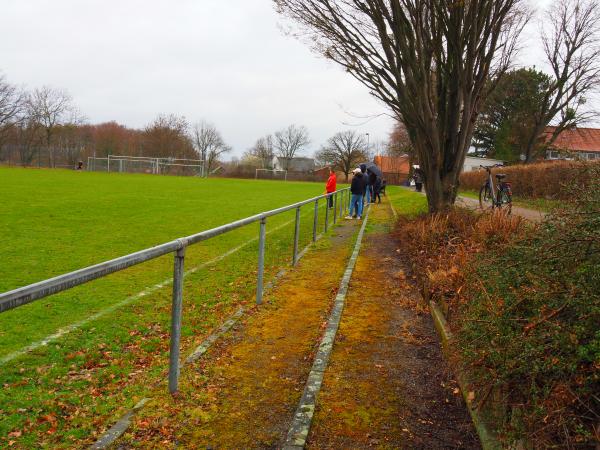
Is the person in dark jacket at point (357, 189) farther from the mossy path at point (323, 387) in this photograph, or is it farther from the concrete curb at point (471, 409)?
the concrete curb at point (471, 409)

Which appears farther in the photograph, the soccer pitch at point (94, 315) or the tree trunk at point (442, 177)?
the tree trunk at point (442, 177)

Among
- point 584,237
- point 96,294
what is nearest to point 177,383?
point 584,237

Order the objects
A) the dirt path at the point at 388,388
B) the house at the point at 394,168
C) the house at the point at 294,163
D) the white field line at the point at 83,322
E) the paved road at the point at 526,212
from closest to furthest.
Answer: the dirt path at the point at 388,388 < the white field line at the point at 83,322 < the paved road at the point at 526,212 < the house at the point at 394,168 < the house at the point at 294,163

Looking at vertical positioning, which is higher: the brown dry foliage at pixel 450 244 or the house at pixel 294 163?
the house at pixel 294 163

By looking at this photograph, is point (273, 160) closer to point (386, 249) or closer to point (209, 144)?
point (209, 144)

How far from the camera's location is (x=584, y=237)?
2.70m

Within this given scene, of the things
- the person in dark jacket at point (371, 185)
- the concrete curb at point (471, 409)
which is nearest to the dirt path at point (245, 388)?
the concrete curb at point (471, 409)

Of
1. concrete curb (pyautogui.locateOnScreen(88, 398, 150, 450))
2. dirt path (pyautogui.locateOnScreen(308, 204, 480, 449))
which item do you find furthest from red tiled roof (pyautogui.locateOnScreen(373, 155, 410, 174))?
concrete curb (pyautogui.locateOnScreen(88, 398, 150, 450))

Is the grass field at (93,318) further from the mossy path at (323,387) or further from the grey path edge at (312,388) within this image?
the grey path edge at (312,388)

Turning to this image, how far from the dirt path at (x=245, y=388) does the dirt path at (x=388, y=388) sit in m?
0.26

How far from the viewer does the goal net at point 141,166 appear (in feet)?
190

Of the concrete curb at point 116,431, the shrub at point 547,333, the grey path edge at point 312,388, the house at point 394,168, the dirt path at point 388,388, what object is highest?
the house at point 394,168

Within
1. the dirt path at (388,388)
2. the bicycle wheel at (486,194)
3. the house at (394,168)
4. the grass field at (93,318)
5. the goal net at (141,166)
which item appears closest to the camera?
the dirt path at (388,388)

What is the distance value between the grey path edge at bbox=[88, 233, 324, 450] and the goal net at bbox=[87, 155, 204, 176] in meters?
55.0
